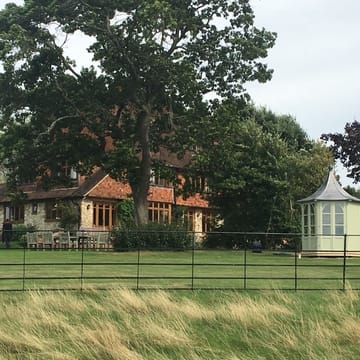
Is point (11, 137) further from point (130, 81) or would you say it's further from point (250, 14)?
point (250, 14)

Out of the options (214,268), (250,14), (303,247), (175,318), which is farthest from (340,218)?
(175,318)

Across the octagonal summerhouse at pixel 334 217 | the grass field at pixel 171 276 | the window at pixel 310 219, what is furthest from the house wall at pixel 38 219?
the grass field at pixel 171 276

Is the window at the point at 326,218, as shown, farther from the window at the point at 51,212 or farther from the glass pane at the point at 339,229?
the window at the point at 51,212

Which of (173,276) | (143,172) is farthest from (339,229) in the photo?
(173,276)

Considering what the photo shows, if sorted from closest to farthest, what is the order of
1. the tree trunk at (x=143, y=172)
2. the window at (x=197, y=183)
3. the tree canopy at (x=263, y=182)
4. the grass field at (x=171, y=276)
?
the grass field at (x=171, y=276) → the tree trunk at (x=143, y=172) → the window at (x=197, y=183) → the tree canopy at (x=263, y=182)

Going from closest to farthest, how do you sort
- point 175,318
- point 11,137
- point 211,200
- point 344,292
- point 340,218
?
1. point 175,318
2. point 344,292
3. point 340,218
4. point 11,137
5. point 211,200

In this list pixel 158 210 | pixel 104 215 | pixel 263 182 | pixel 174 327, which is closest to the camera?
pixel 174 327

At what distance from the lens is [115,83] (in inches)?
1599

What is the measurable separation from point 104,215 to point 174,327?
141 feet

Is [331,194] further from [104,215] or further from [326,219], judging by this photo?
[104,215]

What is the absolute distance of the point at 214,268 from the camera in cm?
2314

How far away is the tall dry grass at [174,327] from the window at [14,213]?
44.9m

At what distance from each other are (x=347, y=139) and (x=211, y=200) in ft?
36.0

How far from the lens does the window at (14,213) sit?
58.5 metres
